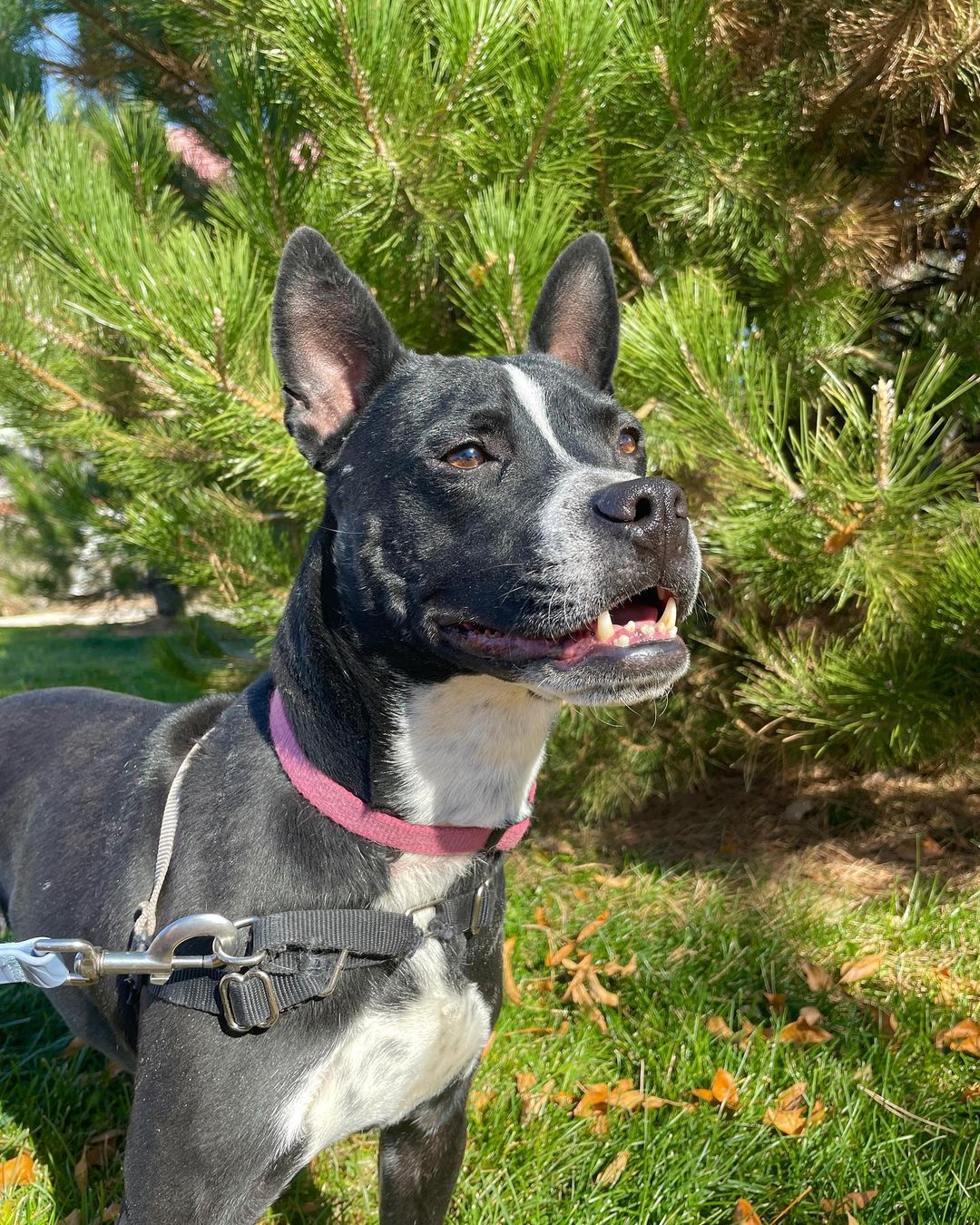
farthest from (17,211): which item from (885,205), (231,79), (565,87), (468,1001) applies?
(885,205)

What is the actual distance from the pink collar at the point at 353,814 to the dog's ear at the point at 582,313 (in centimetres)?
121

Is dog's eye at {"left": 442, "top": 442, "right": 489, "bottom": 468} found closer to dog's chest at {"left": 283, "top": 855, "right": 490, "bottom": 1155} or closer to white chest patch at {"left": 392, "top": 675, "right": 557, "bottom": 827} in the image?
white chest patch at {"left": 392, "top": 675, "right": 557, "bottom": 827}

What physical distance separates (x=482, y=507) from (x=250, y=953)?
2.93 ft

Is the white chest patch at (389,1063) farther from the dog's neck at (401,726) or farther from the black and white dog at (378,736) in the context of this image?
A: the dog's neck at (401,726)

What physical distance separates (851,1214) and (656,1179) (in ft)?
1.35

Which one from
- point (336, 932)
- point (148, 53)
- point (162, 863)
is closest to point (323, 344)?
point (162, 863)

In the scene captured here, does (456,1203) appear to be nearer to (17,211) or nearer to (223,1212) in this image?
(223,1212)

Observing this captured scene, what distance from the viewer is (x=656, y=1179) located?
2201mm

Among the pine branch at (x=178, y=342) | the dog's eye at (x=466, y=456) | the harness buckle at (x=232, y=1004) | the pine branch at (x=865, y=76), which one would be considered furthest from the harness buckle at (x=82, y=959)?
the pine branch at (x=865, y=76)

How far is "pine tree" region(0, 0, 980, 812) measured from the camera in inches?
108

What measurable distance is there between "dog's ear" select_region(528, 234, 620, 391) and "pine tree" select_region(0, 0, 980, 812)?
0.93ft

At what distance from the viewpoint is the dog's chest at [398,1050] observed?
5.60 feet

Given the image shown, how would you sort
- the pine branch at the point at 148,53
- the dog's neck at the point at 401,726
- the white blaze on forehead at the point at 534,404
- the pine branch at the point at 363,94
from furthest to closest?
the pine branch at the point at 148,53 < the pine branch at the point at 363,94 < the white blaze on forehead at the point at 534,404 < the dog's neck at the point at 401,726

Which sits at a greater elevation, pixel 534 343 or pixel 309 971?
pixel 534 343
